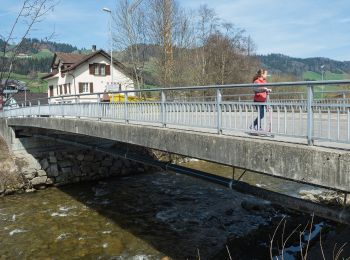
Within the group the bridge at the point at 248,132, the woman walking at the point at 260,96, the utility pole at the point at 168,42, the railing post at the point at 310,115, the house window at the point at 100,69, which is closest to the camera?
the bridge at the point at 248,132

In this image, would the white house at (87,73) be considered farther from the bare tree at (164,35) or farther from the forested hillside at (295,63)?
the forested hillside at (295,63)

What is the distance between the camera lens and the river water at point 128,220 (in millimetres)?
10992

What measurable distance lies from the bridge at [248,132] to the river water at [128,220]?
3.25 m

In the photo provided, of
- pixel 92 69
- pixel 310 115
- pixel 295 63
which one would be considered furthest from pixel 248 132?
pixel 295 63

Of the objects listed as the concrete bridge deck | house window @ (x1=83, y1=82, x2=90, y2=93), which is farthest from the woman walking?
house window @ (x1=83, y1=82, x2=90, y2=93)

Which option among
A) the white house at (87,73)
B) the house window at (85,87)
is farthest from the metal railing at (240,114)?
the house window at (85,87)

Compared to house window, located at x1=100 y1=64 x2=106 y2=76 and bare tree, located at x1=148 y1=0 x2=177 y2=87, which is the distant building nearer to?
bare tree, located at x1=148 y1=0 x2=177 y2=87

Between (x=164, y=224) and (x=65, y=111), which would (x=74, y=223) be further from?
(x=65, y=111)

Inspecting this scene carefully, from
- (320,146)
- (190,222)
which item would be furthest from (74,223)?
(320,146)

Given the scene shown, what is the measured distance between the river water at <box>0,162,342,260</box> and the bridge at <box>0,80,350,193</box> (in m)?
3.25

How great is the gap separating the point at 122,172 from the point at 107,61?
31.8 metres

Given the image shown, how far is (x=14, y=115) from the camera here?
21.8m

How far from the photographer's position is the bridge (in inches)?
195

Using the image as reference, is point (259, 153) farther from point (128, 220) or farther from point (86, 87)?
point (86, 87)
